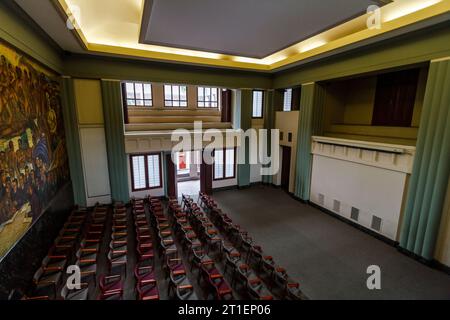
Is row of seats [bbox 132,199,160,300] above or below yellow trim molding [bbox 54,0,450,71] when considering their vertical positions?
below

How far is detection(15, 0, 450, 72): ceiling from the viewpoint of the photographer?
4.44 metres

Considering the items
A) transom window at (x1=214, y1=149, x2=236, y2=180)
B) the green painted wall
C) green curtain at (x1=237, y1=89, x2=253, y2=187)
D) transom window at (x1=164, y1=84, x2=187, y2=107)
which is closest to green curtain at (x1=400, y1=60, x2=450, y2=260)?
green curtain at (x1=237, y1=89, x2=253, y2=187)

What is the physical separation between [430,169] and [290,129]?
5.17m

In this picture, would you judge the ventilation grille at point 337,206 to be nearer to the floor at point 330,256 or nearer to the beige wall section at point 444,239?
the floor at point 330,256

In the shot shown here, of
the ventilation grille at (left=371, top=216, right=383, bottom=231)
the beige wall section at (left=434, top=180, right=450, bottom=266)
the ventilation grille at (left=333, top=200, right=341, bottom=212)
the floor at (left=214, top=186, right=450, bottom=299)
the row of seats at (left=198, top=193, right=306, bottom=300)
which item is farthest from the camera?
the ventilation grille at (left=333, top=200, right=341, bottom=212)

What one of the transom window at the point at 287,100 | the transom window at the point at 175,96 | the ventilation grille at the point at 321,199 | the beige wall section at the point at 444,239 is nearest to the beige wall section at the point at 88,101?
the transom window at the point at 175,96

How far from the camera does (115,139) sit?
780 cm

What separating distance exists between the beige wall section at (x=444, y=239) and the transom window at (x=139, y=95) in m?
11.2

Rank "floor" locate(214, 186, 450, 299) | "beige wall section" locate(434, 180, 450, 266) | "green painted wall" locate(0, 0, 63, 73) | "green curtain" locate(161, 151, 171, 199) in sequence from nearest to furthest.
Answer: "green painted wall" locate(0, 0, 63, 73)
"floor" locate(214, 186, 450, 299)
"beige wall section" locate(434, 180, 450, 266)
"green curtain" locate(161, 151, 171, 199)

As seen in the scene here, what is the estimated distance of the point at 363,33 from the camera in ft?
18.5

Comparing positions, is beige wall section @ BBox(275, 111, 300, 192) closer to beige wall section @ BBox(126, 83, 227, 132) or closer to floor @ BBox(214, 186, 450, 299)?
floor @ BBox(214, 186, 450, 299)

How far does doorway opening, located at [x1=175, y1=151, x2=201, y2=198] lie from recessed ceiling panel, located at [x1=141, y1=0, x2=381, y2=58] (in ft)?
14.4

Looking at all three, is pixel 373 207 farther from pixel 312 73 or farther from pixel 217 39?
pixel 217 39
